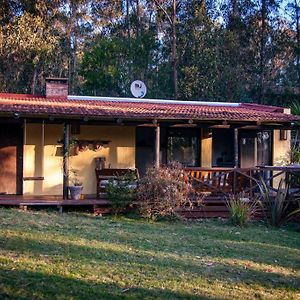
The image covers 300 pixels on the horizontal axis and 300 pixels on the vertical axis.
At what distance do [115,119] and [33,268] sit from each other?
23.3ft

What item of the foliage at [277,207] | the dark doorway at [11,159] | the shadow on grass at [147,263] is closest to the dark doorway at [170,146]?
the dark doorway at [11,159]

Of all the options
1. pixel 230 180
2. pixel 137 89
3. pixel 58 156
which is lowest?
pixel 230 180

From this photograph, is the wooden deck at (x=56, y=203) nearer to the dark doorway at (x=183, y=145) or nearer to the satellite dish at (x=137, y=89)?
the dark doorway at (x=183, y=145)

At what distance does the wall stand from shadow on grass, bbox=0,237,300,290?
6.19m

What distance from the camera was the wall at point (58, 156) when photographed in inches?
543

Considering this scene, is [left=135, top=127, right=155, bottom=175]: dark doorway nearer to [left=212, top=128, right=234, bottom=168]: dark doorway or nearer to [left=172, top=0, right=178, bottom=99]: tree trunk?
[left=212, top=128, right=234, bottom=168]: dark doorway

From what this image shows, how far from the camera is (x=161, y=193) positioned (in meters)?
11.2

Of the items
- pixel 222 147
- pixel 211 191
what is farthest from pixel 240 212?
pixel 222 147

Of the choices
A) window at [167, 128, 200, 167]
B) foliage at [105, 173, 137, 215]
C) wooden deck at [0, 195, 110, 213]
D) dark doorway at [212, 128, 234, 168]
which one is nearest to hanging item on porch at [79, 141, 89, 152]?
wooden deck at [0, 195, 110, 213]

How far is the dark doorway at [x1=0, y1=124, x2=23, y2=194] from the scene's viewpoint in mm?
14023

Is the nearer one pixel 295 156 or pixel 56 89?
pixel 295 156

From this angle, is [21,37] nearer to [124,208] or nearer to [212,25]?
[212,25]

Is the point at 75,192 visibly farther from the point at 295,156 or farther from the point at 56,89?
the point at 295,156

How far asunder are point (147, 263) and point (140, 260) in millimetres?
183
